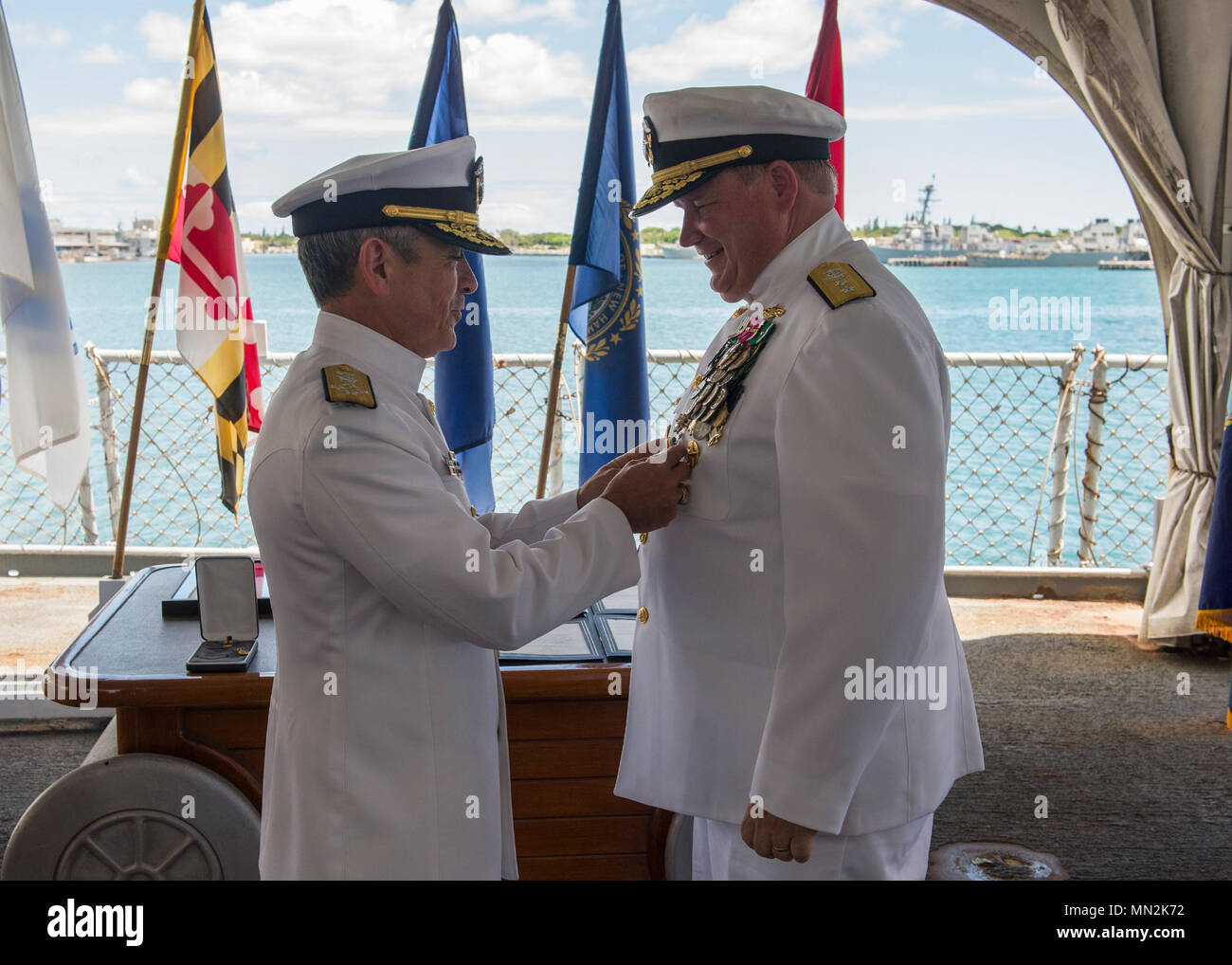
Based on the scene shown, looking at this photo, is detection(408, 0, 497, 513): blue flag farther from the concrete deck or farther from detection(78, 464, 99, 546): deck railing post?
detection(78, 464, 99, 546): deck railing post

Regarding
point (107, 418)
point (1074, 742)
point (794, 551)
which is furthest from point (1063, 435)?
point (107, 418)

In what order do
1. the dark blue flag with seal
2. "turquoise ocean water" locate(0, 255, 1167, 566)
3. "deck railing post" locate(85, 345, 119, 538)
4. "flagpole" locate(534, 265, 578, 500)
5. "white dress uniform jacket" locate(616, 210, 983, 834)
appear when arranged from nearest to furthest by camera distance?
"white dress uniform jacket" locate(616, 210, 983, 834) → the dark blue flag with seal → "flagpole" locate(534, 265, 578, 500) → "deck railing post" locate(85, 345, 119, 538) → "turquoise ocean water" locate(0, 255, 1167, 566)

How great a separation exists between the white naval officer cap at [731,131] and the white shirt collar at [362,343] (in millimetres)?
468

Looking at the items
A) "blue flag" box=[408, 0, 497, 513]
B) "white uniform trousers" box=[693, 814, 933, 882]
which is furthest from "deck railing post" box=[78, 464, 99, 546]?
"white uniform trousers" box=[693, 814, 933, 882]

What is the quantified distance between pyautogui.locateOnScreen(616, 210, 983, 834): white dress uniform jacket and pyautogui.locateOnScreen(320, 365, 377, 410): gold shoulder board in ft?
1.61

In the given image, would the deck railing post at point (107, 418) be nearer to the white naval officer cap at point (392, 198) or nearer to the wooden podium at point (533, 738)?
the wooden podium at point (533, 738)

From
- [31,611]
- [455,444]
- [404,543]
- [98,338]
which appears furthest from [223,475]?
[98,338]

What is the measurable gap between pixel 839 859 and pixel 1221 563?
2397 millimetres

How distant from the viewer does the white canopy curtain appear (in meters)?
4.09

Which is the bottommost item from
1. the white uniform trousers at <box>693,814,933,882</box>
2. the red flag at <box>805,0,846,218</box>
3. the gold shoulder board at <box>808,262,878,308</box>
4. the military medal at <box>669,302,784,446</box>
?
the white uniform trousers at <box>693,814,933,882</box>

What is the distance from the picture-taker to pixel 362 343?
1509 mm

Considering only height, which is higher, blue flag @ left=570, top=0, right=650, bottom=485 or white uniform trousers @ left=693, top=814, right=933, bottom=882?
blue flag @ left=570, top=0, right=650, bottom=485

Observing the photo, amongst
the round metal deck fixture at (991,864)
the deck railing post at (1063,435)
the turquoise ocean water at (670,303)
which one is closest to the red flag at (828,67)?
the deck railing post at (1063,435)

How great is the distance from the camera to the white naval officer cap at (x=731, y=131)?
1.51 meters
